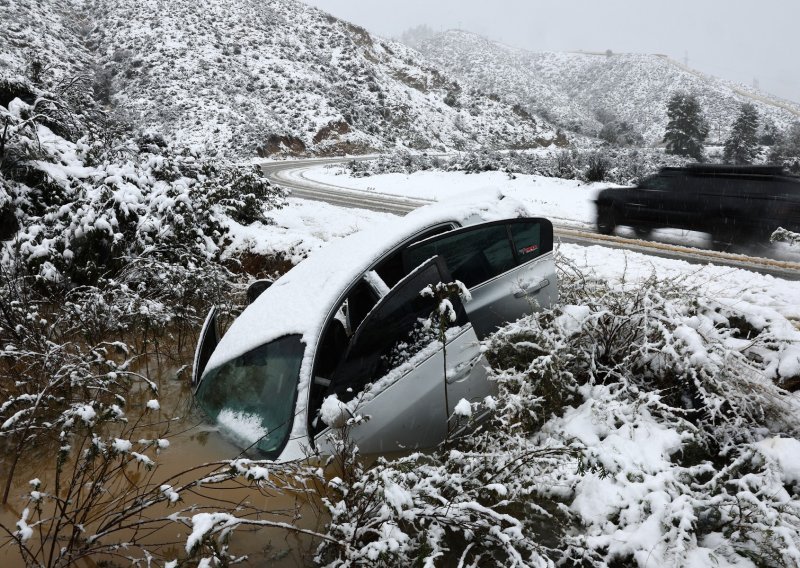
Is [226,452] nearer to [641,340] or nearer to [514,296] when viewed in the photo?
[514,296]

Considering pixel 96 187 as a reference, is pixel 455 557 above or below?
below

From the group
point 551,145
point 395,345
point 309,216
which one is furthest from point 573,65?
point 395,345

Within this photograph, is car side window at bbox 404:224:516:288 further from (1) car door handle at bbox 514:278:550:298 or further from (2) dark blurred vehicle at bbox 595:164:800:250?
(2) dark blurred vehicle at bbox 595:164:800:250

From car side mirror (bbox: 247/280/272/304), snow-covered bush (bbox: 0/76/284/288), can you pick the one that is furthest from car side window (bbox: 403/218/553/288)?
snow-covered bush (bbox: 0/76/284/288)

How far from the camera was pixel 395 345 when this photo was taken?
3.24m

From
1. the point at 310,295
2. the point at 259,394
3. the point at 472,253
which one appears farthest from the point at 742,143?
the point at 259,394

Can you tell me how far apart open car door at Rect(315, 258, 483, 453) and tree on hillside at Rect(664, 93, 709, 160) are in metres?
40.7

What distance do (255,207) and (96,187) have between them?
3115 mm

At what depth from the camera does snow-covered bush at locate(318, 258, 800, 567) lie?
7.75 ft

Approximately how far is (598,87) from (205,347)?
84.3 meters

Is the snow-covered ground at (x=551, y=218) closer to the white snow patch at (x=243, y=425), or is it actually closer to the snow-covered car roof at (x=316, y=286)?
the snow-covered car roof at (x=316, y=286)

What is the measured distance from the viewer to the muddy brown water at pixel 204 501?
2.91 m

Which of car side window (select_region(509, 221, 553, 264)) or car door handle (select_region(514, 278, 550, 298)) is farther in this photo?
car side window (select_region(509, 221, 553, 264))

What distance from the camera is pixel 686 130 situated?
37.8 metres
